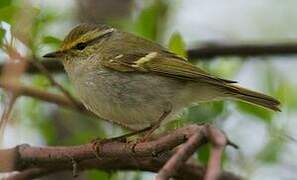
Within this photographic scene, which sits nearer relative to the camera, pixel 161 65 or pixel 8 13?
pixel 8 13

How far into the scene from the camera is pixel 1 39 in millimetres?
4012

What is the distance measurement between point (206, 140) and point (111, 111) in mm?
2086

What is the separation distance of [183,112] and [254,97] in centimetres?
42

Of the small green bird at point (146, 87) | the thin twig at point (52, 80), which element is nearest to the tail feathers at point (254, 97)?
the small green bird at point (146, 87)

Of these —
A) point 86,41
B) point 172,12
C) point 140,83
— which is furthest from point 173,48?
point 172,12

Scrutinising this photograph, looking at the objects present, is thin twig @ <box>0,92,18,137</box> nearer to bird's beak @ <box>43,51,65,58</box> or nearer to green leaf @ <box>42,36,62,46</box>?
green leaf @ <box>42,36,62,46</box>

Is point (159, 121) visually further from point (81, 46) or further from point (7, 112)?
point (7, 112)

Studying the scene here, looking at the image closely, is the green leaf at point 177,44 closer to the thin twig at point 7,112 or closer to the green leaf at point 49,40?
the green leaf at point 49,40

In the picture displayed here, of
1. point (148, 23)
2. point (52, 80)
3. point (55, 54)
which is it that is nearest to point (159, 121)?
point (52, 80)

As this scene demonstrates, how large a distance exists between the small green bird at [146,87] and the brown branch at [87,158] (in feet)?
1.14

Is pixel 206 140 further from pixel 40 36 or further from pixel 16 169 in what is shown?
pixel 40 36

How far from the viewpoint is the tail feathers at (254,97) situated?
168 inches

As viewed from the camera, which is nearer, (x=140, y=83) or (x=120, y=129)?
(x=140, y=83)

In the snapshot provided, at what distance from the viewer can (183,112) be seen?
14.6 feet
